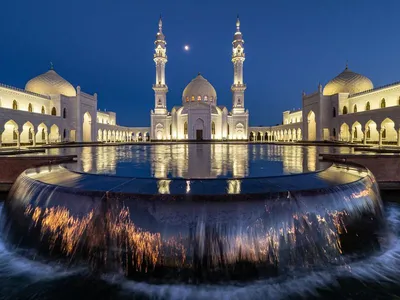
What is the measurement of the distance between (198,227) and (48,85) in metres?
27.4

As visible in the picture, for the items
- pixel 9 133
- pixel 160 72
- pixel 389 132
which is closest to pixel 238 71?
pixel 160 72

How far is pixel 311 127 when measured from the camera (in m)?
27.7

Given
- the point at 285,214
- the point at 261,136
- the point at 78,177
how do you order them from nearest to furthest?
the point at 285,214 → the point at 78,177 → the point at 261,136

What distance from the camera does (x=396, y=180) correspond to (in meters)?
6.66

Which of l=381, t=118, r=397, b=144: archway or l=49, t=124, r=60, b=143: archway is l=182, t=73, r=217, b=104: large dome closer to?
l=49, t=124, r=60, b=143: archway

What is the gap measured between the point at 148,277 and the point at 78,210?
3.63 ft

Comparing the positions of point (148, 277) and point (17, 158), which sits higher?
point (17, 158)

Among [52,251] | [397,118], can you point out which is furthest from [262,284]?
[397,118]

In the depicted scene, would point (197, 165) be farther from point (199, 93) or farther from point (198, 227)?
point (199, 93)

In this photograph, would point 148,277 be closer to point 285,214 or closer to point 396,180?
point 285,214

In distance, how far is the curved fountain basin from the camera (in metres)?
2.76

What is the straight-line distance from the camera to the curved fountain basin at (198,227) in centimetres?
276

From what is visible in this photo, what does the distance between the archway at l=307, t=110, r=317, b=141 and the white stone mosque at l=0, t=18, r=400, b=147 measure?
102 mm

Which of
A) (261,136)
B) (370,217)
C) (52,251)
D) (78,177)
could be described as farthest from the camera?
(261,136)
